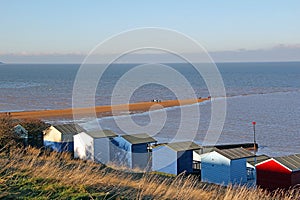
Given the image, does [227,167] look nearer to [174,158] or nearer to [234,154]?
[234,154]

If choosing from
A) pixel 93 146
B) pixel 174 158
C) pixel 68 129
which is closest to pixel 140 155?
pixel 174 158

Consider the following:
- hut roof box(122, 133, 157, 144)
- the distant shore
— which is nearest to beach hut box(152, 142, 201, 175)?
hut roof box(122, 133, 157, 144)

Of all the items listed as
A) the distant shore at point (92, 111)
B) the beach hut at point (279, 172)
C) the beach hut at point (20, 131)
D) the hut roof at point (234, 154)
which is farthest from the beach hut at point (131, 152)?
the distant shore at point (92, 111)

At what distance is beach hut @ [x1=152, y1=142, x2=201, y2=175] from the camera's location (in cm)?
2048

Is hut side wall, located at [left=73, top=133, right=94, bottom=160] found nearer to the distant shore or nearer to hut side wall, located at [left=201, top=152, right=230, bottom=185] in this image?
hut side wall, located at [left=201, top=152, right=230, bottom=185]

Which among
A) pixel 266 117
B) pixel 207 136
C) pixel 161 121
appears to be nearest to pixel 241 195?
pixel 207 136

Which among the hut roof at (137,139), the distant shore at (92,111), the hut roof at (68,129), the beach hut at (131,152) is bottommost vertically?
the distant shore at (92,111)

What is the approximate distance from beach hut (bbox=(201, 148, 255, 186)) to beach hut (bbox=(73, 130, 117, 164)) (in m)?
5.11

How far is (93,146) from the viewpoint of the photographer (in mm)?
21562

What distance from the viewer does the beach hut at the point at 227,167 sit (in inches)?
728

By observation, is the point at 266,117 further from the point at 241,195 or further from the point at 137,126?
the point at 241,195

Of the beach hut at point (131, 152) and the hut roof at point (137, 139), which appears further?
the hut roof at point (137, 139)

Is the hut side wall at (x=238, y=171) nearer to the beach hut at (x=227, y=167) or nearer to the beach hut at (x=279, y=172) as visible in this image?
the beach hut at (x=227, y=167)

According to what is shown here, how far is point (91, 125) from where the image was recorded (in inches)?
1587
